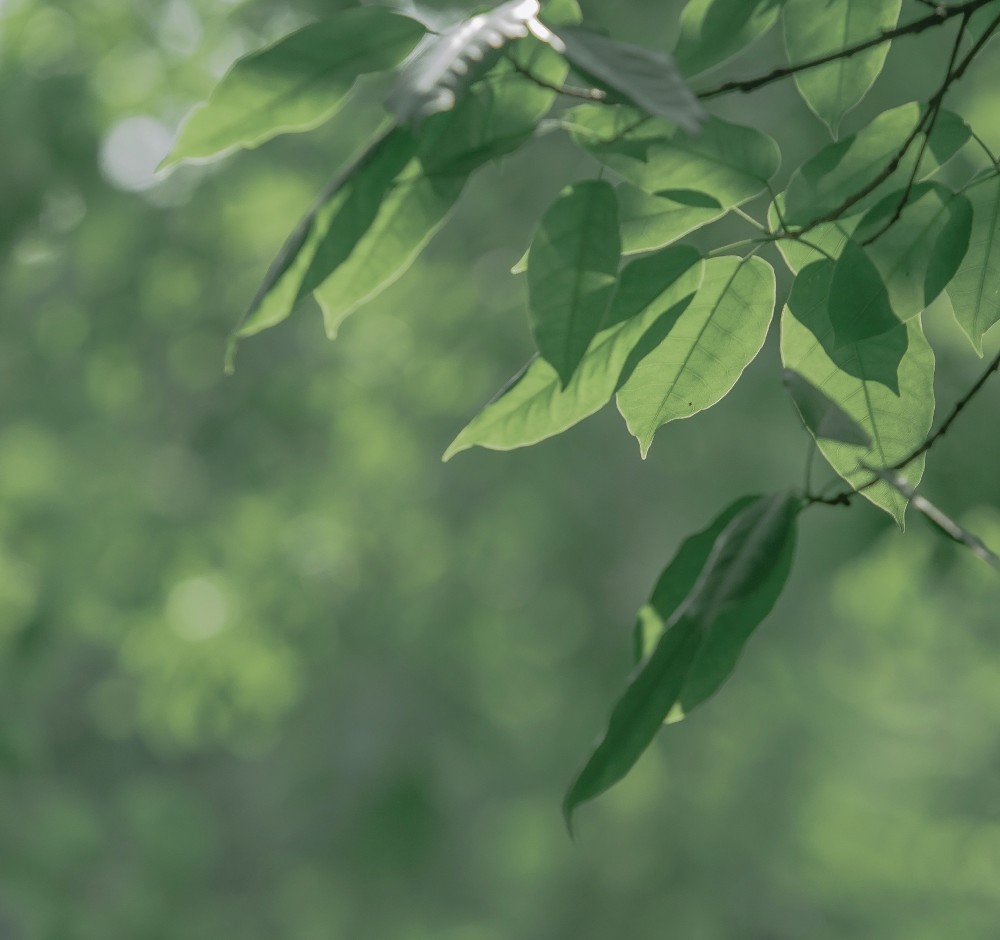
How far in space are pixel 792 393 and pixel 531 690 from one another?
3902 mm

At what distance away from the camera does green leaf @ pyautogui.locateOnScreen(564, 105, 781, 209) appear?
64 centimetres

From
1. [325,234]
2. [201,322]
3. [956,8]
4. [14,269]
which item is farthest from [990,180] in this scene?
[14,269]

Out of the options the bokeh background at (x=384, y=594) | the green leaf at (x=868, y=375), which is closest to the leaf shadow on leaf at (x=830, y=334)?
the green leaf at (x=868, y=375)

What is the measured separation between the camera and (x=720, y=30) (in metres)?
0.65

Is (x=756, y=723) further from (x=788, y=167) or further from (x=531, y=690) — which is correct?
(x=788, y=167)

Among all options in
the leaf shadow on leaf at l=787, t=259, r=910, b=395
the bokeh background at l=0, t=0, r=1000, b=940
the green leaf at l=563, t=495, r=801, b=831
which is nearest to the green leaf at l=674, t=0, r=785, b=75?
the leaf shadow on leaf at l=787, t=259, r=910, b=395

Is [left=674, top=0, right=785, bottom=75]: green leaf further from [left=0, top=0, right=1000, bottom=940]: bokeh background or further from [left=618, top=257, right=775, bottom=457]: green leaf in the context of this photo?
[left=0, top=0, right=1000, bottom=940]: bokeh background

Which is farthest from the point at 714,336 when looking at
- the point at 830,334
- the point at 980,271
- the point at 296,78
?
the point at 296,78

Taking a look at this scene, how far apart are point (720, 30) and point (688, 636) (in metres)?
0.32

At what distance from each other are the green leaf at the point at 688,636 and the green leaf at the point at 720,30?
24 cm

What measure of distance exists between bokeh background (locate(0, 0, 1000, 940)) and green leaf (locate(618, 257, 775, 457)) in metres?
2.40

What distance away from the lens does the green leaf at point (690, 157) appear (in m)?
0.64

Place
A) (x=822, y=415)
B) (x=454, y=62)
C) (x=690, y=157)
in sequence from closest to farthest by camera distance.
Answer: (x=454, y=62) < (x=822, y=415) < (x=690, y=157)

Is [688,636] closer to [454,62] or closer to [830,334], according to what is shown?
[830,334]
